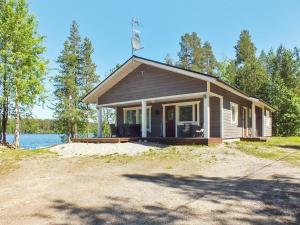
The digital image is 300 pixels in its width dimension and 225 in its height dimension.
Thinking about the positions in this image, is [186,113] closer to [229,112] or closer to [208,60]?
[229,112]

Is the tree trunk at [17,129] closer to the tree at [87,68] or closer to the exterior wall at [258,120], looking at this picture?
the tree at [87,68]

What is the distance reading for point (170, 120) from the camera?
54.3 feet

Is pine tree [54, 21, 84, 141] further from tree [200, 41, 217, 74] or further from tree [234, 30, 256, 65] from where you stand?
tree [234, 30, 256, 65]

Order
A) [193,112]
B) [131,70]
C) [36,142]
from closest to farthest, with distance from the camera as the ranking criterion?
[193,112] < [131,70] < [36,142]

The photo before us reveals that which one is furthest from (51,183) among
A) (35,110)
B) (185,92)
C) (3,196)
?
(35,110)

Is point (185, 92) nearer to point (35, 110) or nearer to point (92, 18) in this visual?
point (92, 18)

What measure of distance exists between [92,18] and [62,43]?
16364 mm

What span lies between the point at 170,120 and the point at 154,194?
1147 centimetres

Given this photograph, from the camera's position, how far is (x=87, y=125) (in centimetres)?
3497

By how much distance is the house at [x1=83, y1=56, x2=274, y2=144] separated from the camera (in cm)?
1382

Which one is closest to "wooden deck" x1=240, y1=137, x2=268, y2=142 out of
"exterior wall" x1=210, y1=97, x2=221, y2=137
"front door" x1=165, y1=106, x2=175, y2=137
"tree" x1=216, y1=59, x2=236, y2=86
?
"exterior wall" x1=210, y1=97, x2=221, y2=137

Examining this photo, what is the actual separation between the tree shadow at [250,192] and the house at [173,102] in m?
6.64

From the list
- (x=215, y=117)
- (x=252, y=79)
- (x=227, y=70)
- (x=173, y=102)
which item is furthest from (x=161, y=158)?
(x=227, y=70)

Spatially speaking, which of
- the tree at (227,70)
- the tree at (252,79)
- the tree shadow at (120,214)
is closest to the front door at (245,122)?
the tree shadow at (120,214)
